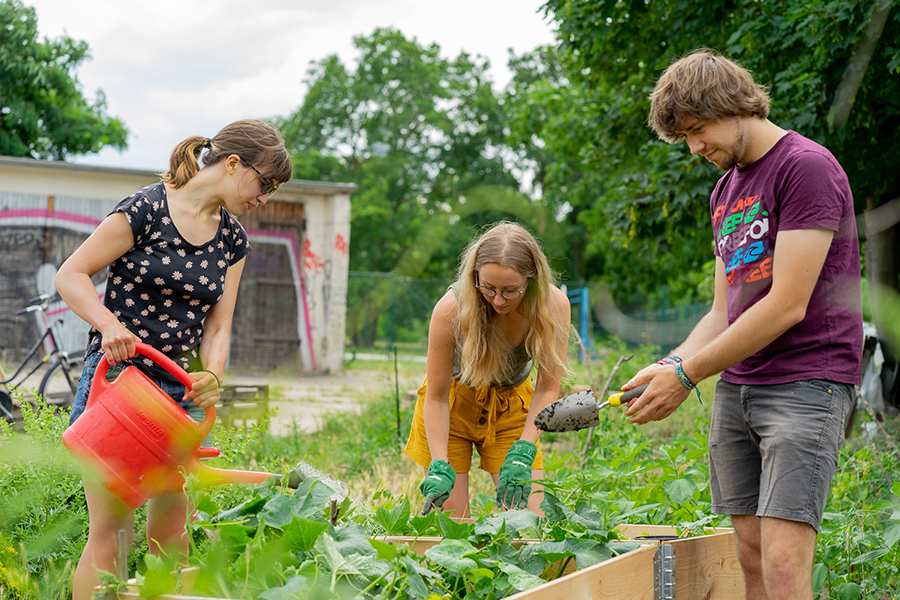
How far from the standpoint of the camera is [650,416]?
188 cm

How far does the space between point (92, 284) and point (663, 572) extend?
161 centimetres

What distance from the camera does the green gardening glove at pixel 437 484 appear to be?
2.24 meters

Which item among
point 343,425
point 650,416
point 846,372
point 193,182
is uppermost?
point 193,182

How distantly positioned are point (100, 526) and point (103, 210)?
9.98 m

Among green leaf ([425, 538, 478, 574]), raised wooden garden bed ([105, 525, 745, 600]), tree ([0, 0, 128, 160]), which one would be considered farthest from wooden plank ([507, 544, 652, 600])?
tree ([0, 0, 128, 160])

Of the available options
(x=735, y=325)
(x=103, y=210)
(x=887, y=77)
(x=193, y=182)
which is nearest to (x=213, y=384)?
(x=193, y=182)

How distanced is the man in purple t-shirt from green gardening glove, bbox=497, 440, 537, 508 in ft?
1.65

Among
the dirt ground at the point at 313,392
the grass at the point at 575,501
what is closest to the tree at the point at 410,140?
the dirt ground at the point at 313,392

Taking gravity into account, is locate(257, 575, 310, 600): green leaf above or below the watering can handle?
below

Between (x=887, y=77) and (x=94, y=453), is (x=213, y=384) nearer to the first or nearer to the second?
(x=94, y=453)

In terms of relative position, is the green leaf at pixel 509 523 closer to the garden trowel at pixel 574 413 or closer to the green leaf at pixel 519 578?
the green leaf at pixel 519 578

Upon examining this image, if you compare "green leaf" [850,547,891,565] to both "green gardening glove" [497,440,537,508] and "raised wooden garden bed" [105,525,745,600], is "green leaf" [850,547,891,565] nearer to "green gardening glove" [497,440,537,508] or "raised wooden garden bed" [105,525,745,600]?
"raised wooden garden bed" [105,525,745,600]

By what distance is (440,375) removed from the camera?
98.7 inches

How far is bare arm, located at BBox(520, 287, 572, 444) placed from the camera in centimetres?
249
